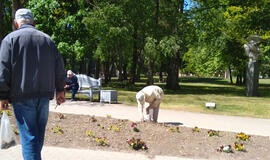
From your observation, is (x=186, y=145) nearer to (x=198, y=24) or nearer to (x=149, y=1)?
(x=149, y=1)

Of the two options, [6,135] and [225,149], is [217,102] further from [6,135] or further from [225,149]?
[6,135]

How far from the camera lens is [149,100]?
24.3 feet

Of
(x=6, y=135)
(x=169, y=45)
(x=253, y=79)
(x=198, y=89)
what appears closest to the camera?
(x=6, y=135)

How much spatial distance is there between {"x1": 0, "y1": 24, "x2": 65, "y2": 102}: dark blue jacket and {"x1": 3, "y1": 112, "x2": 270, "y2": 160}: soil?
2409 mm

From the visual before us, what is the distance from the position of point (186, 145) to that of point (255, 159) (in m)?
1.27

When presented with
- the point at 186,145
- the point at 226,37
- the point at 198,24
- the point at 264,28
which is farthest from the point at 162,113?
the point at 226,37

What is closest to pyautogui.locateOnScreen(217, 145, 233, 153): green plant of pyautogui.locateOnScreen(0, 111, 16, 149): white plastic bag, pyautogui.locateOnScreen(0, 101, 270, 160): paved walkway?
pyautogui.locateOnScreen(0, 101, 270, 160): paved walkway

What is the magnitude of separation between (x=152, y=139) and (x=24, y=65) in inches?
136

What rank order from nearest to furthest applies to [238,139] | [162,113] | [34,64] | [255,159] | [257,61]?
[34,64] < [255,159] < [238,139] < [162,113] < [257,61]

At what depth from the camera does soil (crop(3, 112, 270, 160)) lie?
5379 millimetres

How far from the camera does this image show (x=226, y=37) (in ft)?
93.5

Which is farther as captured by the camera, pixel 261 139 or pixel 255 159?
pixel 261 139

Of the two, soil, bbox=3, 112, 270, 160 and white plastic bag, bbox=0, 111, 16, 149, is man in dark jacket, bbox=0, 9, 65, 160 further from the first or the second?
soil, bbox=3, 112, 270, 160

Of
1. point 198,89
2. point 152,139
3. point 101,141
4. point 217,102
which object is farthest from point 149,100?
point 198,89
